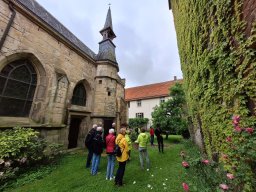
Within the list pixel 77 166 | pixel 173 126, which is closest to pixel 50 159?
pixel 77 166

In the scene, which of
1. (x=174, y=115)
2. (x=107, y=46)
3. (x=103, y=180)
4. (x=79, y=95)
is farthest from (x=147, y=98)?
(x=103, y=180)

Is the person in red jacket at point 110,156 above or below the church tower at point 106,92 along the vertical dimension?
below

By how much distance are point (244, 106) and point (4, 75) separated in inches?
342

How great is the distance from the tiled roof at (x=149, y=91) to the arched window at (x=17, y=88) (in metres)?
22.8

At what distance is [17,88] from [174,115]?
13.9 metres

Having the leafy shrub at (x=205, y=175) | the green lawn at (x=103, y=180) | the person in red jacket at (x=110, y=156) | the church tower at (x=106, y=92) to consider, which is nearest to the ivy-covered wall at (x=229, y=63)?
the leafy shrub at (x=205, y=175)

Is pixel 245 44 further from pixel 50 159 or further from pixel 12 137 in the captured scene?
pixel 50 159

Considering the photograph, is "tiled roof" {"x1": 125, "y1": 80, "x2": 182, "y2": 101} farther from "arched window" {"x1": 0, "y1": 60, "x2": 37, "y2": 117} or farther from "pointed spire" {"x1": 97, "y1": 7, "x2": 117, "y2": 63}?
"arched window" {"x1": 0, "y1": 60, "x2": 37, "y2": 117}

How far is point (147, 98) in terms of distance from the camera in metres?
28.7

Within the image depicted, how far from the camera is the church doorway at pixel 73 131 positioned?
9.98m

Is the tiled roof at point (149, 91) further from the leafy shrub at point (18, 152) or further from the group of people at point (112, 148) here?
the leafy shrub at point (18, 152)

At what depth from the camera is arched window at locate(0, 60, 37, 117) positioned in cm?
620

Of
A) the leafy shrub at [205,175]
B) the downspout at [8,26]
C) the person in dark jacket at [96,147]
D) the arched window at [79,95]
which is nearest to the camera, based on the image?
the leafy shrub at [205,175]

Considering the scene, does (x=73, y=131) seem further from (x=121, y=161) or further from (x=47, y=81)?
(x=121, y=161)
